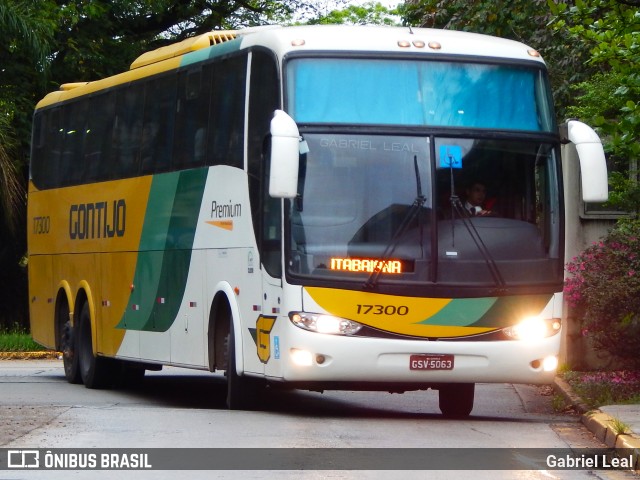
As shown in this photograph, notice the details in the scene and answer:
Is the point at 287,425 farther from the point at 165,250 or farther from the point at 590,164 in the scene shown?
the point at 165,250

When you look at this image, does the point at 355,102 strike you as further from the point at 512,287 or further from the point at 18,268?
the point at 18,268

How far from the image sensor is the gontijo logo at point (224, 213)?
1425cm

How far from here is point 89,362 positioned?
762 inches

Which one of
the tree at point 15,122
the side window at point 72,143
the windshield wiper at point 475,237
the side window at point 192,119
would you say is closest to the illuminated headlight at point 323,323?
the windshield wiper at point 475,237

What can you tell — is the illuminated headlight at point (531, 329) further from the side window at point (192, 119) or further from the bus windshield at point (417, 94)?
the side window at point (192, 119)

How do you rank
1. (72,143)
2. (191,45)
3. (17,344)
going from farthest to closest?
(17,344) → (72,143) → (191,45)

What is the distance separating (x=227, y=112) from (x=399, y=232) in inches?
106

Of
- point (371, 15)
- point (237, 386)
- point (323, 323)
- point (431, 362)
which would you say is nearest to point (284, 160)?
point (323, 323)

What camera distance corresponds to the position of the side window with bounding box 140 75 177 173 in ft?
54.1

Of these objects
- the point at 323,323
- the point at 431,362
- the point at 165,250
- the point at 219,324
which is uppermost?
the point at 165,250

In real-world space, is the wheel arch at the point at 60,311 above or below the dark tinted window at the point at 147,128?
below

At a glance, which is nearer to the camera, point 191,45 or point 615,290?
point 615,290

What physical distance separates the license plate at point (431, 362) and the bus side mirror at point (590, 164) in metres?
1.93

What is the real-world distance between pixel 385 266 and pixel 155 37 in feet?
73.1
